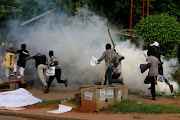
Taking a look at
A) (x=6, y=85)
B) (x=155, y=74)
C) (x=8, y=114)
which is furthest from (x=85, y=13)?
(x=8, y=114)

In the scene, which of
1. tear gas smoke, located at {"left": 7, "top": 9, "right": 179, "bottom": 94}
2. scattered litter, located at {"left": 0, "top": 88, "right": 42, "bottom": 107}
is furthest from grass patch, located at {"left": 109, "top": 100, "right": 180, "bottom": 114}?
scattered litter, located at {"left": 0, "top": 88, "right": 42, "bottom": 107}

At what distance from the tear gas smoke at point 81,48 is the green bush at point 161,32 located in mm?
780

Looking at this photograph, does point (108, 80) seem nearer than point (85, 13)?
Yes

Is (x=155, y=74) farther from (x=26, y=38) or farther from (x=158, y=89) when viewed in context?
(x=26, y=38)

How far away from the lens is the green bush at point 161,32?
13359mm

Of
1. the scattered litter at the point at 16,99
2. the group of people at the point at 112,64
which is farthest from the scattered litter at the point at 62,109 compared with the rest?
the group of people at the point at 112,64

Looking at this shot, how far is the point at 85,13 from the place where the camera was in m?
15.9

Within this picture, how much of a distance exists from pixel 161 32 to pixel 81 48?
11.3ft

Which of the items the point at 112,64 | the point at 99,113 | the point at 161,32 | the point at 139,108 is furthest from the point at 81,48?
the point at 139,108

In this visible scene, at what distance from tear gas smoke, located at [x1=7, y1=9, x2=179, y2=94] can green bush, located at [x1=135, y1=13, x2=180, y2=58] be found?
78 cm

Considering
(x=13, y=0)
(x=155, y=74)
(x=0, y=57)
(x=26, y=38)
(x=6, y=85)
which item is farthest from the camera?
(x=0, y=57)

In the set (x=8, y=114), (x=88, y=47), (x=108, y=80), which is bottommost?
(x=8, y=114)

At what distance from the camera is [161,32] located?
43.9ft

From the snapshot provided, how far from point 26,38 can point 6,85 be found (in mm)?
Answer: 4016
